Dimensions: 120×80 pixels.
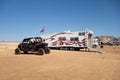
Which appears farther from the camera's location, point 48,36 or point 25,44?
point 48,36

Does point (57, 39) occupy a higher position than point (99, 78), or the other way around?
point (57, 39)

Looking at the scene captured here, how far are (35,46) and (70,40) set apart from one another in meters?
8.76

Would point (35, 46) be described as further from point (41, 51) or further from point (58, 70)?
point (58, 70)

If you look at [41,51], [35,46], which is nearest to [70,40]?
[35,46]

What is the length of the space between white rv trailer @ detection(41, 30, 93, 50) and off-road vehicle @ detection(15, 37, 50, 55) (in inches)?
300

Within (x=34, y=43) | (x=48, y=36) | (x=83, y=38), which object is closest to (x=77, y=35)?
(x=83, y=38)

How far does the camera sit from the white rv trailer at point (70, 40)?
1053 inches

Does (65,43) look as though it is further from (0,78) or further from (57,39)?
(0,78)

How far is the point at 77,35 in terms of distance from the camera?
27.6m

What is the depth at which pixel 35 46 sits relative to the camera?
20.9 metres

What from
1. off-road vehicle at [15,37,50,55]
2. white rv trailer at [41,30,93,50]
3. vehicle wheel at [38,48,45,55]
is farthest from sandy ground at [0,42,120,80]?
white rv trailer at [41,30,93,50]

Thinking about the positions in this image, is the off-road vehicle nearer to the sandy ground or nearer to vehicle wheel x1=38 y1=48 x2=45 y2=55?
vehicle wheel x1=38 y1=48 x2=45 y2=55

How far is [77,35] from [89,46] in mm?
2385

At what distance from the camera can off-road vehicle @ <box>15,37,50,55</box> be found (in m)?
20.6
